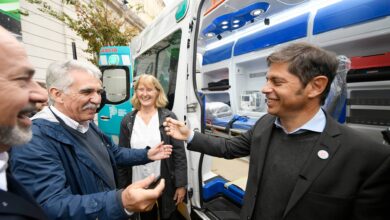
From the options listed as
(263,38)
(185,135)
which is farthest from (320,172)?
(263,38)

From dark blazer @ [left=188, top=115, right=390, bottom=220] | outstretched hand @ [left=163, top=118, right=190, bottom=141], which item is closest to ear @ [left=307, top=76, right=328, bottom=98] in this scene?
dark blazer @ [left=188, top=115, right=390, bottom=220]

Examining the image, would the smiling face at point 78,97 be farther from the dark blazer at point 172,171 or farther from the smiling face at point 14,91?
the dark blazer at point 172,171

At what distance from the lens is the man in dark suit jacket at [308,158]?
973mm

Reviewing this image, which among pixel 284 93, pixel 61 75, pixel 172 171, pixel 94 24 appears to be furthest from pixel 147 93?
pixel 94 24

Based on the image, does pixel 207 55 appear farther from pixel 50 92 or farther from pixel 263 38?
pixel 50 92

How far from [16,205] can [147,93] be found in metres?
1.73

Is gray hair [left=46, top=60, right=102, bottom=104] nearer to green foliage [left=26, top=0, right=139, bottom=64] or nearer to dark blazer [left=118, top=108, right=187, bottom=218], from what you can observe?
dark blazer [left=118, top=108, right=187, bottom=218]

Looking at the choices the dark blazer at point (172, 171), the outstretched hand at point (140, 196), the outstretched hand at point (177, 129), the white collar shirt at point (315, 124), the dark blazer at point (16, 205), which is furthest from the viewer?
the dark blazer at point (172, 171)

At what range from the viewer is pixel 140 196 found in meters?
0.86

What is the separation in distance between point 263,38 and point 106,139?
3893mm

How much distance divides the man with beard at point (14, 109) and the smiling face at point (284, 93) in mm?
1160

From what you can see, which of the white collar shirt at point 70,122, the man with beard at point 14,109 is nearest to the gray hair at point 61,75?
the white collar shirt at point 70,122

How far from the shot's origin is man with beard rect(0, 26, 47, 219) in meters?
0.60

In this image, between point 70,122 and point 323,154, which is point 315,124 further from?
point 70,122
